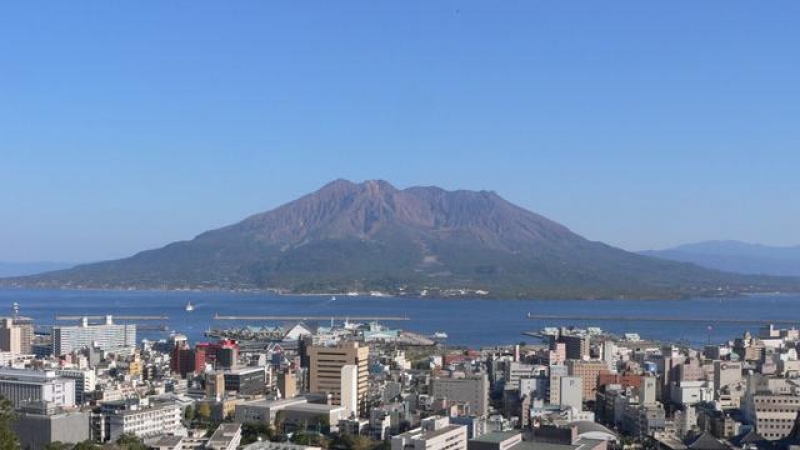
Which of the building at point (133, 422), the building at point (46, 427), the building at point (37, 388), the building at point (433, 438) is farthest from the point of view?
the building at point (37, 388)

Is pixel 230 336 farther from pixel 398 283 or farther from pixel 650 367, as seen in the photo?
pixel 398 283

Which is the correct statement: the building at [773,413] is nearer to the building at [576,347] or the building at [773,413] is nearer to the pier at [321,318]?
the building at [576,347]

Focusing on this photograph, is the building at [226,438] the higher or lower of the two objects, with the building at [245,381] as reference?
lower

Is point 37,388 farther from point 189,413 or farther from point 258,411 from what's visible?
A: point 258,411

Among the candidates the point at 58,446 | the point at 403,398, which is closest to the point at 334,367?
the point at 403,398

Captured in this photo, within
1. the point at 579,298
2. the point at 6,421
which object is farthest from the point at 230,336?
the point at 579,298

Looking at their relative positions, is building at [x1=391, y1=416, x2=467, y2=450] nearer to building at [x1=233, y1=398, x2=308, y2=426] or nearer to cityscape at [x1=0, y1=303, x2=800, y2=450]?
cityscape at [x1=0, y1=303, x2=800, y2=450]

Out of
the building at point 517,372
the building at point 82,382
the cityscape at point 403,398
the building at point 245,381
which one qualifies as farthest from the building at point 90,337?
the building at point 517,372
